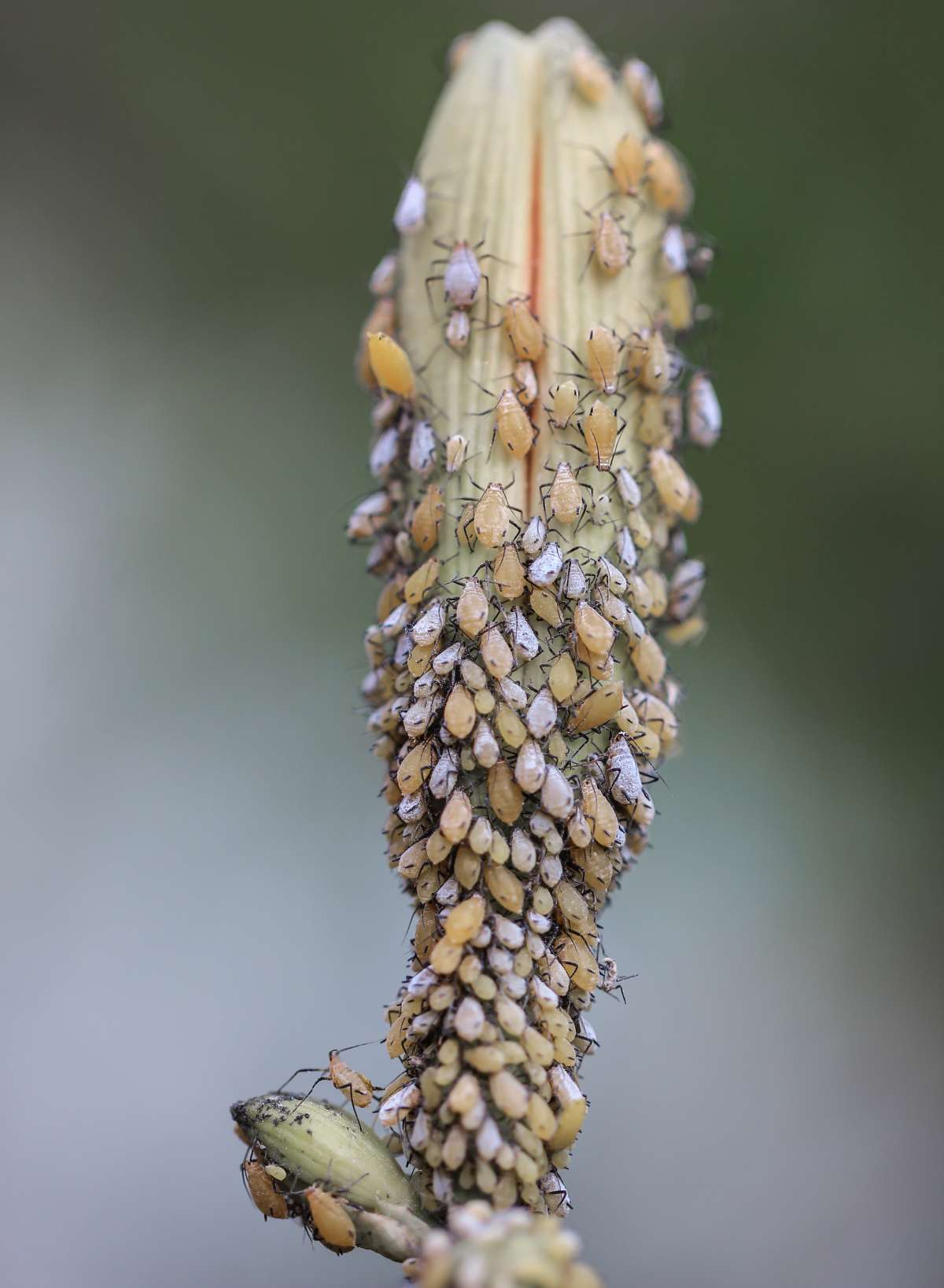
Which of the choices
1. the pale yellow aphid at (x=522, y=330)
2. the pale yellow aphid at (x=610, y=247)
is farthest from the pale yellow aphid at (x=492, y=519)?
the pale yellow aphid at (x=610, y=247)

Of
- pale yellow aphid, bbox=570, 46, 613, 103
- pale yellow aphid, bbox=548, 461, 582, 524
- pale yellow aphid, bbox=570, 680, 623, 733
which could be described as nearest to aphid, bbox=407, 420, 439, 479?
pale yellow aphid, bbox=548, 461, 582, 524

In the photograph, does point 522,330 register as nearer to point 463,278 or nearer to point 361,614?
point 463,278

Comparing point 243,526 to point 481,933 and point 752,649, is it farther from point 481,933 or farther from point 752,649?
point 481,933

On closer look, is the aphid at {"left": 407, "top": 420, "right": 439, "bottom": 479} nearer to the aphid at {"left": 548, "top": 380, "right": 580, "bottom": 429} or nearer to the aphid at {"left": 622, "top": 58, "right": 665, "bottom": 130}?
the aphid at {"left": 548, "top": 380, "right": 580, "bottom": 429}

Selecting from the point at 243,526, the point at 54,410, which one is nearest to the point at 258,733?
the point at 243,526

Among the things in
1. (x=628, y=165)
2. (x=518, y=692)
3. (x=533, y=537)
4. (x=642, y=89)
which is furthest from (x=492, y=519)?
(x=642, y=89)
